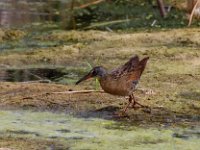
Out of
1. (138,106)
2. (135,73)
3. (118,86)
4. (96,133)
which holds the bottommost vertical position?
(96,133)

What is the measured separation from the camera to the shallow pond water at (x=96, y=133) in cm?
691

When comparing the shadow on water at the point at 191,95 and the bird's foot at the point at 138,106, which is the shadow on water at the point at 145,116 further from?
the shadow on water at the point at 191,95

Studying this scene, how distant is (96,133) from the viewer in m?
7.25

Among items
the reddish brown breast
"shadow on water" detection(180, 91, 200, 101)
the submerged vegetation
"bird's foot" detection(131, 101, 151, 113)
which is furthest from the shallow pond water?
"shadow on water" detection(180, 91, 200, 101)

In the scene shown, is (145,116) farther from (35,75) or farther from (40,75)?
(40,75)

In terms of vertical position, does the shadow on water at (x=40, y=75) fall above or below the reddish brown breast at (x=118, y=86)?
below

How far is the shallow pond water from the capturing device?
6.91 m

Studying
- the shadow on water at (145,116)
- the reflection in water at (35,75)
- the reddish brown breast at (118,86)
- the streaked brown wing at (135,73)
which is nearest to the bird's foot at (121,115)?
the shadow on water at (145,116)

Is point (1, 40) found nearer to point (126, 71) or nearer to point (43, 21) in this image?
point (43, 21)

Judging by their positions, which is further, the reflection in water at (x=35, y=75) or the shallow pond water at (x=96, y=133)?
the reflection in water at (x=35, y=75)

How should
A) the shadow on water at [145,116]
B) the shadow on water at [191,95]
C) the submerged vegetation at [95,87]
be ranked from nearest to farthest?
the submerged vegetation at [95,87] → the shadow on water at [145,116] → the shadow on water at [191,95]

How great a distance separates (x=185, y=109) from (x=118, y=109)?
69 cm

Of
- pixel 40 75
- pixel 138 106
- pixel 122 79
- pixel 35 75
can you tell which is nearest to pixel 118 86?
pixel 122 79

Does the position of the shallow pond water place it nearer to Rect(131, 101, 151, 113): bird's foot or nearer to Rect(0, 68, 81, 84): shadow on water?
Rect(131, 101, 151, 113): bird's foot
